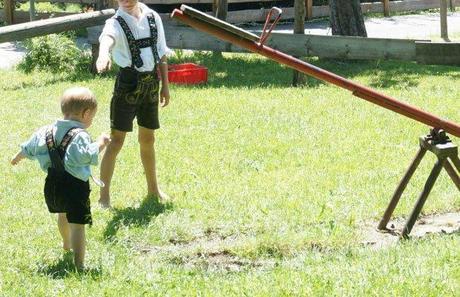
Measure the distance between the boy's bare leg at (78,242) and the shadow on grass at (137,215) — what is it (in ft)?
2.17

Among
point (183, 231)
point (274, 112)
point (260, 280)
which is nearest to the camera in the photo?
point (260, 280)

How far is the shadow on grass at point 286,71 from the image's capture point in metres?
12.4

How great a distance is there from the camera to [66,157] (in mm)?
4879

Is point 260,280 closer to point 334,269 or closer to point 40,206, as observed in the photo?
point 334,269

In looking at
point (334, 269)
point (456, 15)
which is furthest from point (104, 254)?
point (456, 15)

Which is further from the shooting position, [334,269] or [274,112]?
[274,112]

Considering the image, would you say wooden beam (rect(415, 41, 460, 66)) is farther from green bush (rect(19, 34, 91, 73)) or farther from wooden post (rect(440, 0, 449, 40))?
wooden post (rect(440, 0, 449, 40))

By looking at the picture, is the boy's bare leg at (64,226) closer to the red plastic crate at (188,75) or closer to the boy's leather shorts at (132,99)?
the boy's leather shorts at (132,99)

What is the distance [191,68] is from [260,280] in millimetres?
7963

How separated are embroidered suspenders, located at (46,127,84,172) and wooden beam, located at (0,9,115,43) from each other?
6.73 m

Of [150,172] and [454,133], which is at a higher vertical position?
[454,133]

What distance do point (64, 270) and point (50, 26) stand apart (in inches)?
322

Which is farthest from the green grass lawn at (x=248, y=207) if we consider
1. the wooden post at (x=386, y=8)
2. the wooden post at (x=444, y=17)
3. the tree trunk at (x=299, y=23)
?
the wooden post at (x=386, y=8)

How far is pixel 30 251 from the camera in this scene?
17.6ft
